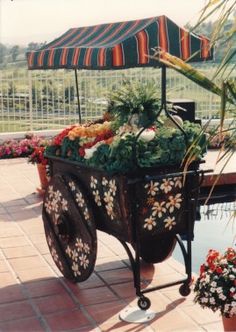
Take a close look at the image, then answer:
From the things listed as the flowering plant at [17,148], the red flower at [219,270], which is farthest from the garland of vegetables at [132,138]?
the flowering plant at [17,148]

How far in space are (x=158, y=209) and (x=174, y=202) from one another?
0.44 feet

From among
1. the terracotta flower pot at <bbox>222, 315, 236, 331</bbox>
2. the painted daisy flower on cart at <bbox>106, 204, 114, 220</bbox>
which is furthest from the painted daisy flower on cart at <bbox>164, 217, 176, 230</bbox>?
the terracotta flower pot at <bbox>222, 315, 236, 331</bbox>

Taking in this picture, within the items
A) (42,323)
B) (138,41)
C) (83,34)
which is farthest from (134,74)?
(42,323)

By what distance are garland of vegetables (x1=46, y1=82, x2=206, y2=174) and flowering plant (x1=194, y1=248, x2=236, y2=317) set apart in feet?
2.37

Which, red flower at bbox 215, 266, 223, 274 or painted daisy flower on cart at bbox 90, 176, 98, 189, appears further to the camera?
painted daisy flower on cart at bbox 90, 176, 98, 189

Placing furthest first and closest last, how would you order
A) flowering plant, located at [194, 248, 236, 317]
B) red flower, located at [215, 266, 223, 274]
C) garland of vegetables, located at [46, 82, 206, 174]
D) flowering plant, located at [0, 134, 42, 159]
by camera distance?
1. flowering plant, located at [0, 134, 42, 159]
2. garland of vegetables, located at [46, 82, 206, 174]
3. red flower, located at [215, 266, 223, 274]
4. flowering plant, located at [194, 248, 236, 317]

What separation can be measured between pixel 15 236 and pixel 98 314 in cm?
198

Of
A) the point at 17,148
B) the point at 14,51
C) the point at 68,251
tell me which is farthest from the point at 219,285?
the point at 14,51

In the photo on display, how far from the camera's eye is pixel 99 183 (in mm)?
3824

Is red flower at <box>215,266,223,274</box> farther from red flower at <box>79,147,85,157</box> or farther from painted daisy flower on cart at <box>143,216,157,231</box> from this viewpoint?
red flower at <box>79,147,85,157</box>

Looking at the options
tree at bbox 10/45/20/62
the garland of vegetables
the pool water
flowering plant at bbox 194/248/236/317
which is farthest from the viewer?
tree at bbox 10/45/20/62

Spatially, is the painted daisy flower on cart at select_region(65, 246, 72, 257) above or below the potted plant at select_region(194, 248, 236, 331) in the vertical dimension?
below

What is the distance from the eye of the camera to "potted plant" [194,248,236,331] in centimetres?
301

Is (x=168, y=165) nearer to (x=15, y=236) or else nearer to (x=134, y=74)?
(x=15, y=236)
